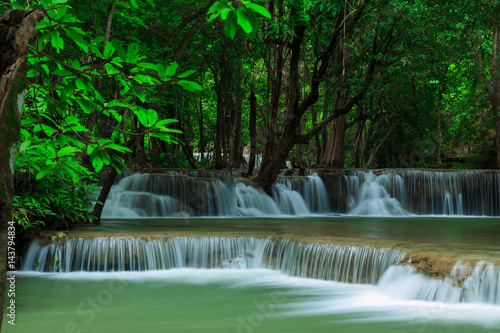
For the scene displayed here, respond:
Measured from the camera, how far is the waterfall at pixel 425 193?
57.8ft

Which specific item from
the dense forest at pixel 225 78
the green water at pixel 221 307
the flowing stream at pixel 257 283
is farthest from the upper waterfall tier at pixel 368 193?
the green water at pixel 221 307

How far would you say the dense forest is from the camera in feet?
9.16

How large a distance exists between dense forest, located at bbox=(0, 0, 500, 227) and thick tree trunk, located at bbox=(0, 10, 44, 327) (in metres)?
0.02

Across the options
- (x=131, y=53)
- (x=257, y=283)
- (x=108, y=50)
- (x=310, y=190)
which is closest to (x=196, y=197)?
(x=310, y=190)

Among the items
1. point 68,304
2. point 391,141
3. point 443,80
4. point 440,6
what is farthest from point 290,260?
point 391,141

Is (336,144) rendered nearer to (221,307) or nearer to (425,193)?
(425,193)

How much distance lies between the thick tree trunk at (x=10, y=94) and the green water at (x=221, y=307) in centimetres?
393

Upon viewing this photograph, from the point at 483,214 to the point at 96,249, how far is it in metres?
13.3

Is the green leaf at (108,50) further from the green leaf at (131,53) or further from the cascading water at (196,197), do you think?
the cascading water at (196,197)

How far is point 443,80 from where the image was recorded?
16.2 metres

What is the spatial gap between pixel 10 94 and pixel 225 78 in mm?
17083

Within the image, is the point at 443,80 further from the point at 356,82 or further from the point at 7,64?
the point at 7,64

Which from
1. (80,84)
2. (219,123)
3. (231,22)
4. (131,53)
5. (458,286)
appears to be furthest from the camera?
(219,123)

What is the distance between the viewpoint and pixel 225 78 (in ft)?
62.1
